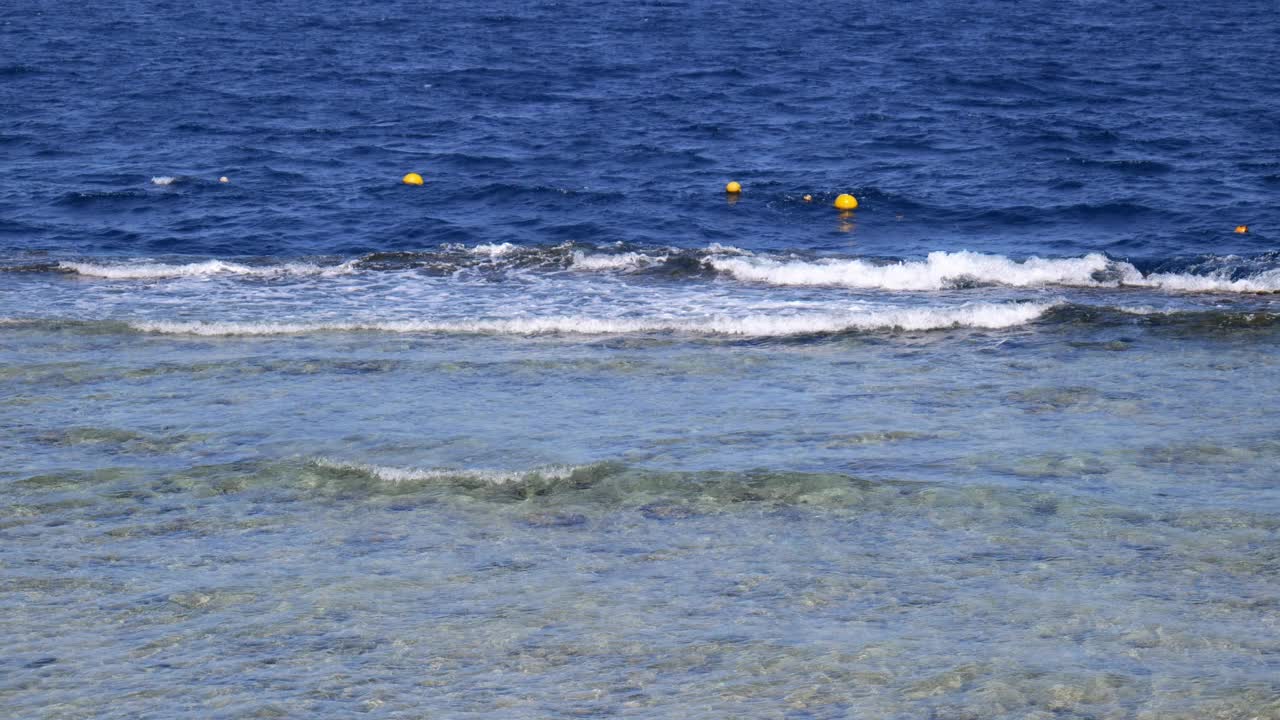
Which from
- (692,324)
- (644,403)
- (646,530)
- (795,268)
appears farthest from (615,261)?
(646,530)

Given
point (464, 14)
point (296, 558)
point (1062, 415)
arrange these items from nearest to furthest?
1. point (296, 558)
2. point (1062, 415)
3. point (464, 14)

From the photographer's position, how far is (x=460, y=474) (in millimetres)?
12797

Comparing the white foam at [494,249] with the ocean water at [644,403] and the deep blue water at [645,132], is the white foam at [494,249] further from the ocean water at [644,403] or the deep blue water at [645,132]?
the deep blue water at [645,132]

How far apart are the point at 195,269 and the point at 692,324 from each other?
8860 millimetres

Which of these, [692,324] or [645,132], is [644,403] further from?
[645,132]

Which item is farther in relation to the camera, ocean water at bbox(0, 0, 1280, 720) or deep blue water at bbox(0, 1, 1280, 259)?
deep blue water at bbox(0, 1, 1280, 259)

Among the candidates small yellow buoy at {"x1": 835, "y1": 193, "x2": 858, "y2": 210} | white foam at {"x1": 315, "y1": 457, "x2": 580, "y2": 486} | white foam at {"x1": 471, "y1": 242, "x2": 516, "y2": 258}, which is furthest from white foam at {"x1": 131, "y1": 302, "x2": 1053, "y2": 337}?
small yellow buoy at {"x1": 835, "y1": 193, "x2": 858, "y2": 210}

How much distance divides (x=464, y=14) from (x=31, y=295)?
3485 cm

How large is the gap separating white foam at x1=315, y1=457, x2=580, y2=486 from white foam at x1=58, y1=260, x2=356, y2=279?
1001 cm

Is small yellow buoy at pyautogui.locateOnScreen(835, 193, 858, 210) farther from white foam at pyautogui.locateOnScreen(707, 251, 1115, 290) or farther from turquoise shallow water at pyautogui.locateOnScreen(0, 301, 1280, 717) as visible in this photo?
turquoise shallow water at pyautogui.locateOnScreen(0, 301, 1280, 717)

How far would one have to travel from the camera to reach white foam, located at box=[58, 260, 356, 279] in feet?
73.1

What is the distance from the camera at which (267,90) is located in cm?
3734

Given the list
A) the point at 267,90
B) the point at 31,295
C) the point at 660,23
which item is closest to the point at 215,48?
the point at 267,90

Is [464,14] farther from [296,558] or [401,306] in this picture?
[296,558]
